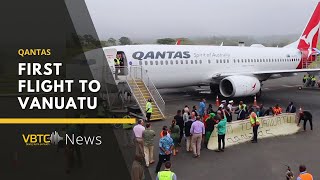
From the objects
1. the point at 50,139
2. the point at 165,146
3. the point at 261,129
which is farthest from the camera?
the point at 261,129

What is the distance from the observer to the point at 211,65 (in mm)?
23422

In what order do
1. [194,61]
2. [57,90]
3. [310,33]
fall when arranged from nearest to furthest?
1. [57,90]
2. [194,61]
3. [310,33]

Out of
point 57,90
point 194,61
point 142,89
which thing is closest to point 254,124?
point 142,89

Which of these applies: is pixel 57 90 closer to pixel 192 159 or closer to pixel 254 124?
pixel 192 159

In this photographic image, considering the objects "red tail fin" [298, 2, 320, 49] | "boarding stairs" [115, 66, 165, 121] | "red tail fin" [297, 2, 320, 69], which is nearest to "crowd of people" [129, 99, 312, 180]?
"boarding stairs" [115, 66, 165, 121]

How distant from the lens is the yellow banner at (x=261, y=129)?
12956 mm

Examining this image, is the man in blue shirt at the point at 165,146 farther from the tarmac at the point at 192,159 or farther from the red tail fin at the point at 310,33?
the red tail fin at the point at 310,33

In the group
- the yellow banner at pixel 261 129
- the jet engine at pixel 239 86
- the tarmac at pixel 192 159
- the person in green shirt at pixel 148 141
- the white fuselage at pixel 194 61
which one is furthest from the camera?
the jet engine at pixel 239 86

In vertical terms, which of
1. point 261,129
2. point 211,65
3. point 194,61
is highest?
point 194,61

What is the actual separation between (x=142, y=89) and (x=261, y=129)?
6.88 metres

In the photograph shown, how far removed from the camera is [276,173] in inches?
398

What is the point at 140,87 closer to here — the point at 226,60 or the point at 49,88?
the point at 49,88

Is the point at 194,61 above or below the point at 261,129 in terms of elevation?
above

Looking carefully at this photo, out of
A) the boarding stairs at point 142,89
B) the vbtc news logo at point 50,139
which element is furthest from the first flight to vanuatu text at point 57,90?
the vbtc news logo at point 50,139
